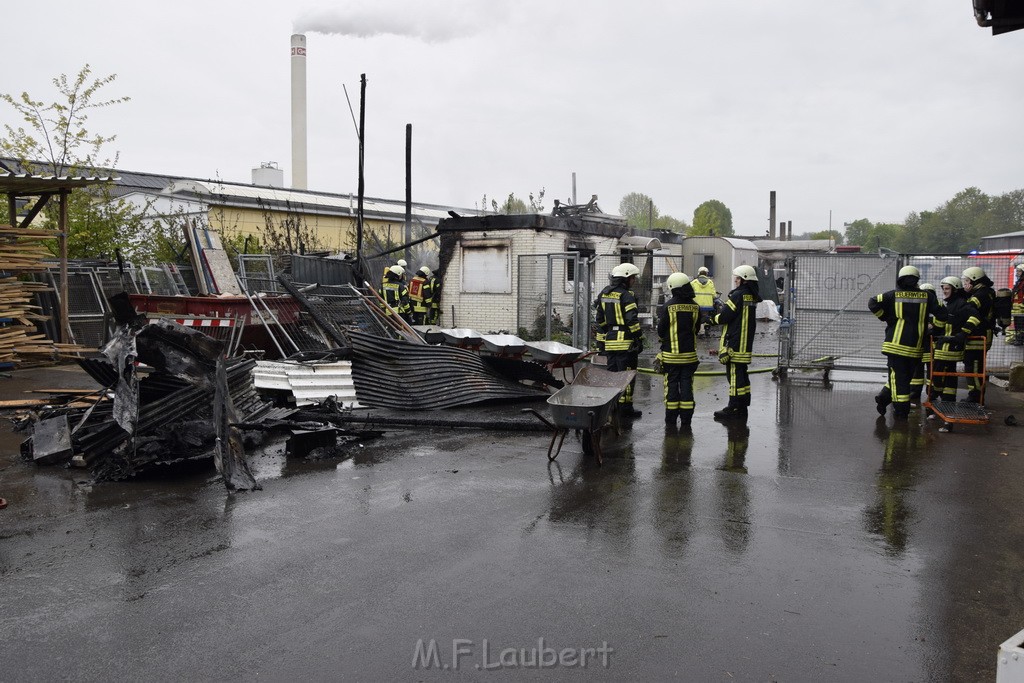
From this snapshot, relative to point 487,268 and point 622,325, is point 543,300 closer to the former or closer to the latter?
point 487,268

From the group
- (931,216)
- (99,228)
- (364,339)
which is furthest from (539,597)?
(931,216)

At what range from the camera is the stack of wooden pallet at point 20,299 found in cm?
1336

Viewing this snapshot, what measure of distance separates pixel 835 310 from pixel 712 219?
2317 inches

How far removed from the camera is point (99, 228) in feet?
56.6

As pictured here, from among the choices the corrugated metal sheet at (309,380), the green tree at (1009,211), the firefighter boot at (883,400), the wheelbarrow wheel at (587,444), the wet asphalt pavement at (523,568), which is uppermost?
the green tree at (1009,211)

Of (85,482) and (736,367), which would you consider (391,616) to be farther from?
(736,367)

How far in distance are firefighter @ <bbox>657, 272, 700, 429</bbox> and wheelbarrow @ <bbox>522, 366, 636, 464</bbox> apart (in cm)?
84

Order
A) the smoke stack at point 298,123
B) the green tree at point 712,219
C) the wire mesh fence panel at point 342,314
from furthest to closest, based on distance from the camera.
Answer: the green tree at point 712,219 → the smoke stack at point 298,123 → the wire mesh fence panel at point 342,314

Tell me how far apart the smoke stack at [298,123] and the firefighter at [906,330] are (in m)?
34.3

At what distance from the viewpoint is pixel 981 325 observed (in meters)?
10.3

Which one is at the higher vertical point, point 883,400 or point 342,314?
point 342,314

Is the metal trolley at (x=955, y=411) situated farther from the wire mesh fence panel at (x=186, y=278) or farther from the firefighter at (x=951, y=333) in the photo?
the wire mesh fence panel at (x=186, y=278)

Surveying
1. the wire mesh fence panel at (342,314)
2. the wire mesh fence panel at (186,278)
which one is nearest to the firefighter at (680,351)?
the wire mesh fence panel at (342,314)

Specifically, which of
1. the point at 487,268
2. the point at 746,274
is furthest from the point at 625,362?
the point at 487,268
